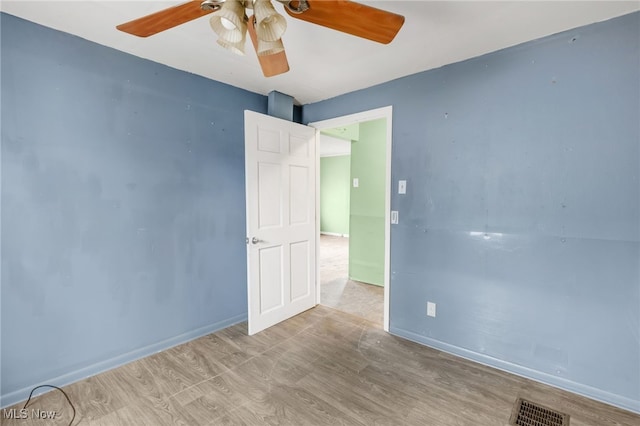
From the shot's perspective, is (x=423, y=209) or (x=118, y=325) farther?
(x=423, y=209)

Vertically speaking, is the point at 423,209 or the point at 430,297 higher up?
the point at 423,209

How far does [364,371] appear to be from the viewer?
2135 millimetres

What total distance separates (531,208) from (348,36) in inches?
67.4

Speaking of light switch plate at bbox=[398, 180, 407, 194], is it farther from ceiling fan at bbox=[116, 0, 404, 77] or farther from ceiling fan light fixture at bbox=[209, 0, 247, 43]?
ceiling fan light fixture at bbox=[209, 0, 247, 43]

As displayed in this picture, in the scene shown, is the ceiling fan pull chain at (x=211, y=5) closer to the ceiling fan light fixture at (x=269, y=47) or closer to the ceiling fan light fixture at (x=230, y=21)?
the ceiling fan light fixture at (x=230, y=21)

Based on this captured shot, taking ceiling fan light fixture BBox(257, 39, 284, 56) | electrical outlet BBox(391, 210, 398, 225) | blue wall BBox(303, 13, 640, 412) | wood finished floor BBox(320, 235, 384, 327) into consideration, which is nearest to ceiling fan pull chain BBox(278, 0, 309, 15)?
ceiling fan light fixture BBox(257, 39, 284, 56)

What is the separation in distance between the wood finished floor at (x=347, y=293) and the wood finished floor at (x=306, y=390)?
690 millimetres

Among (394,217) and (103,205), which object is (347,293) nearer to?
(394,217)

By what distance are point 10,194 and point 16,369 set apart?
3.56ft

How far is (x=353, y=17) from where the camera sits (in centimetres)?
120

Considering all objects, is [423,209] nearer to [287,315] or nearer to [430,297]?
[430,297]

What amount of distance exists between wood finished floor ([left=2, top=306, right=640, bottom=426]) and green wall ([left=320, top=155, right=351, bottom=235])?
608 cm

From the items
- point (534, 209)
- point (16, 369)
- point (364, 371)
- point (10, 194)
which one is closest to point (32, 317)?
point (16, 369)

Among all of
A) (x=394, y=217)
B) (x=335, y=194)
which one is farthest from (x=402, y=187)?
(x=335, y=194)
